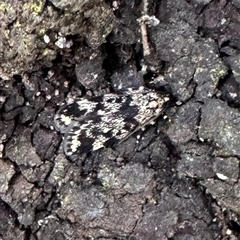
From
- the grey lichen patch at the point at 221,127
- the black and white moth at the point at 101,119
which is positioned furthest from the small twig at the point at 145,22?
the grey lichen patch at the point at 221,127

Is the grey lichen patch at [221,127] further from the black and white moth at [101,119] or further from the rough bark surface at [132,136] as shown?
the black and white moth at [101,119]

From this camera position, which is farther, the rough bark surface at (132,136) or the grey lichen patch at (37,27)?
the rough bark surface at (132,136)

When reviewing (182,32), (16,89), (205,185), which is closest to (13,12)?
(16,89)

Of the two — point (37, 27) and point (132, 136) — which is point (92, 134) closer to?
point (132, 136)

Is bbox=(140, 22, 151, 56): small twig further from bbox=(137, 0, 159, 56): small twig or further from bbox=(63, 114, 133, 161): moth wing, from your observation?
bbox=(63, 114, 133, 161): moth wing

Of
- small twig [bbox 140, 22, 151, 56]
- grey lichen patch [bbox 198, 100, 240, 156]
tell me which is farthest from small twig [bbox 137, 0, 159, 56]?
grey lichen patch [bbox 198, 100, 240, 156]

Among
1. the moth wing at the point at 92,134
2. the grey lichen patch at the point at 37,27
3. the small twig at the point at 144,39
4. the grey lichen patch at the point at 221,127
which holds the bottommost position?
the grey lichen patch at the point at 221,127

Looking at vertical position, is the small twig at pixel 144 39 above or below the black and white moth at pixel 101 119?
above

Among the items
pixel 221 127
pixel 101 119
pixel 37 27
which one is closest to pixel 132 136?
pixel 101 119
